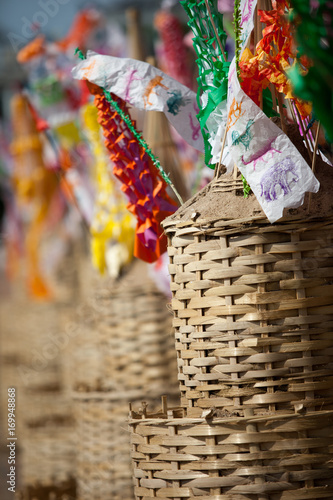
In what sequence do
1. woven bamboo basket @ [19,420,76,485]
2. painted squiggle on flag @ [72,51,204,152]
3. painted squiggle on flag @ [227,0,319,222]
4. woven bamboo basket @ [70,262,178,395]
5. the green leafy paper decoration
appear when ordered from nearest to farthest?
1. painted squiggle on flag @ [227,0,319,222]
2. the green leafy paper decoration
3. painted squiggle on flag @ [72,51,204,152]
4. woven bamboo basket @ [70,262,178,395]
5. woven bamboo basket @ [19,420,76,485]

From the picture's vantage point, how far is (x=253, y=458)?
2.90ft

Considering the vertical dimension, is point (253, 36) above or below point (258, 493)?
above

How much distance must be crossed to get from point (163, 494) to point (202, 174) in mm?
830

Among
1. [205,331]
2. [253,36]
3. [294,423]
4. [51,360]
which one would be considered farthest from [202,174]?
[51,360]

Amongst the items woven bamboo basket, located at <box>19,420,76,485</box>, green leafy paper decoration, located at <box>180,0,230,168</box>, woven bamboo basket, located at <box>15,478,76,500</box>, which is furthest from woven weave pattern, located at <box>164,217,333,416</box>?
woven bamboo basket, located at <box>19,420,76,485</box>

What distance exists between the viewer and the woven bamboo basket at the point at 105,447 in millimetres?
1646

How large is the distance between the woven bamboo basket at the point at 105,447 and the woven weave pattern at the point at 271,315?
0.80 m

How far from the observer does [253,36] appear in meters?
1.02

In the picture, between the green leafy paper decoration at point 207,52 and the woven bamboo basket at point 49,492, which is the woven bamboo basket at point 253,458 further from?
the woven bamboo basket at point 49,492

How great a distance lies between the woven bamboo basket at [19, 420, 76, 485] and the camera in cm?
231

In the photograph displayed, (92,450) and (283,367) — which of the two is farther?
(92,450)

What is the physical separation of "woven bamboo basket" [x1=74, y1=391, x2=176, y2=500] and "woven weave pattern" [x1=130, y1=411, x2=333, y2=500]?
0.73 metres

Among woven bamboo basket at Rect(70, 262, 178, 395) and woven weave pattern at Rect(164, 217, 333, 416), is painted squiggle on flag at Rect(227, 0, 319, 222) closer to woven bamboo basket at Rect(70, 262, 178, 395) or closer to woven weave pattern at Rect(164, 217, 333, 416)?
woven weave pattern at Rect(164, 217, 333, 416)

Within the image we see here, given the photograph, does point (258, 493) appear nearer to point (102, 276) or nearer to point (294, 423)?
point (294, 423)
